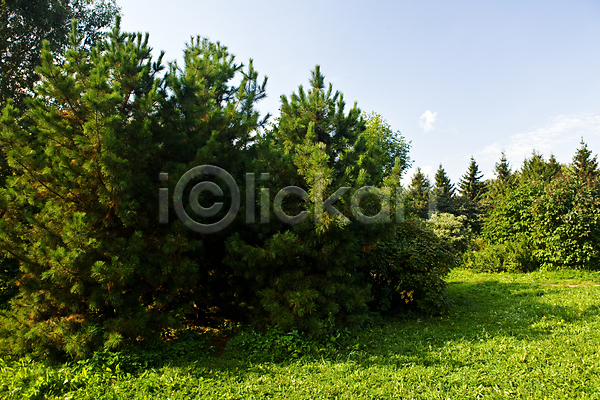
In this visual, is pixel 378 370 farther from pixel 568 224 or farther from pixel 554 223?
pixel 554 223

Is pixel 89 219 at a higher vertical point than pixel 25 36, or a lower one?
lower

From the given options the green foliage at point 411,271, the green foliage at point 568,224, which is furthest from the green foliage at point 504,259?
the green foliage at point 411,271

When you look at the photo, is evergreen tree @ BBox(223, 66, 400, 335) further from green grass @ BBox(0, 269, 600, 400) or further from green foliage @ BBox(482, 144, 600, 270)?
green foliage @ BBox(482, 144, 600, 270)

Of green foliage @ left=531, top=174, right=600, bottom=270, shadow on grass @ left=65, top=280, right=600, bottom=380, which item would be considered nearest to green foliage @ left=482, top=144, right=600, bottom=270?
green foliage @ left=531, top=174, right=600, bottom=270

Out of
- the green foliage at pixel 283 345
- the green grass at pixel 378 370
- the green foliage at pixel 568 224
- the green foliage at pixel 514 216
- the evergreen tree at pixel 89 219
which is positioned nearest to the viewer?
the green grass at pixel 378 370

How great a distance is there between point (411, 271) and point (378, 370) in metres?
3.17

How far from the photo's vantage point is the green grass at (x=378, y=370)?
12.7 ft

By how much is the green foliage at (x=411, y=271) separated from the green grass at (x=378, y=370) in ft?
3.12

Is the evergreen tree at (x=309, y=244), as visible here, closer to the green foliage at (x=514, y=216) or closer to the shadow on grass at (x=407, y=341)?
the shadow on grass at (x=407, y=341)

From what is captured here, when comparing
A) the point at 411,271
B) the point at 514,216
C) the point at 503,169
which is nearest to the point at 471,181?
the point at 503,169

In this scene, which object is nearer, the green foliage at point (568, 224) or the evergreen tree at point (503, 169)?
the green foliage at point (568, 224)

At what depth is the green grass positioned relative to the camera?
3863mm

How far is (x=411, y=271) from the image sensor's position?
285 inches

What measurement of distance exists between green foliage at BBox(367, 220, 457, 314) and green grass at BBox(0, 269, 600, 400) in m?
0.95
